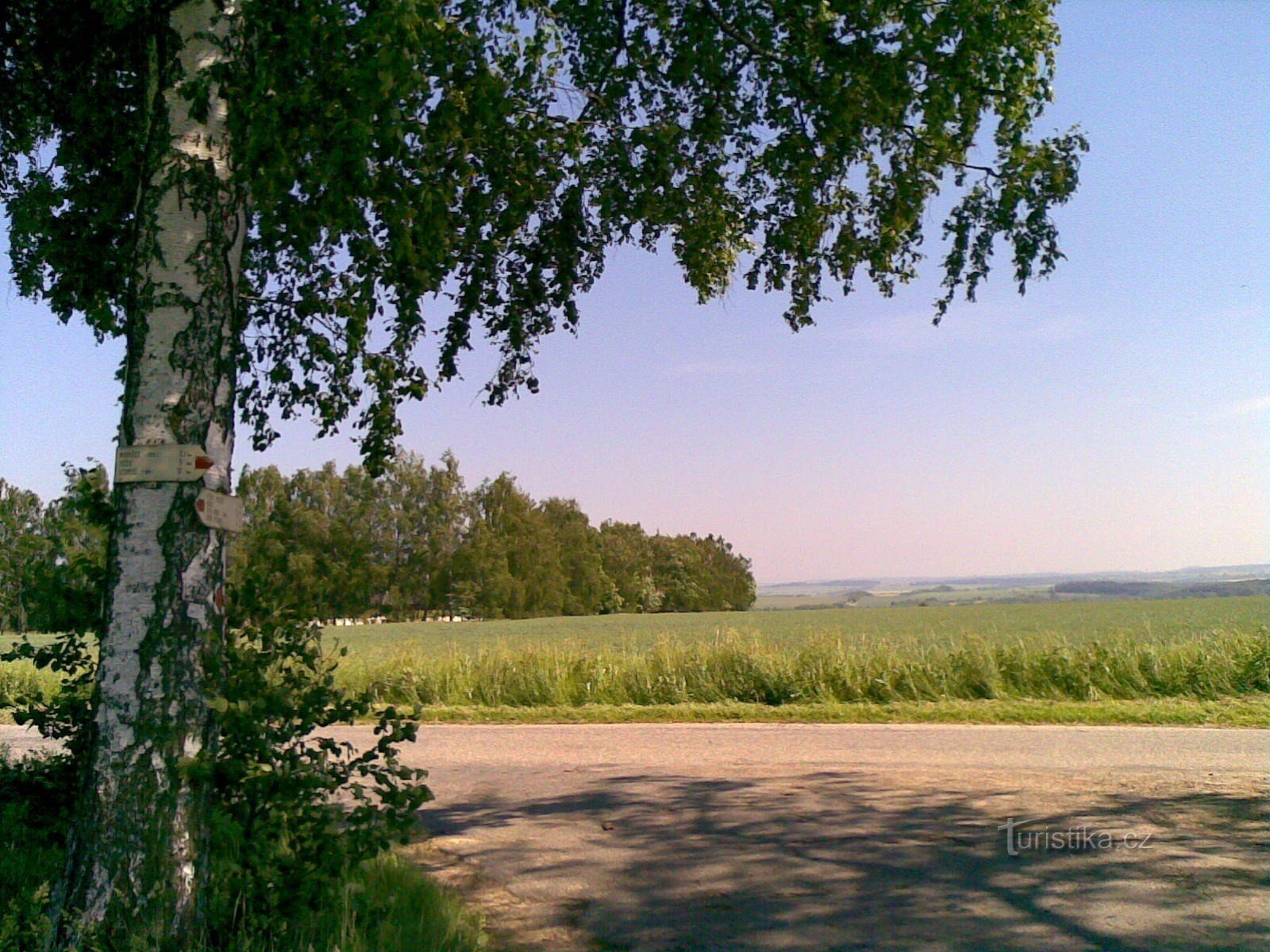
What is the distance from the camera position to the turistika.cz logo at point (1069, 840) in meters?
6.32

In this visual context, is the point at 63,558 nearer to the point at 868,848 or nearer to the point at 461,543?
the point at 868,848

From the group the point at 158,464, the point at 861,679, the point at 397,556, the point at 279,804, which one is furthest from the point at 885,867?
the point at 397,556

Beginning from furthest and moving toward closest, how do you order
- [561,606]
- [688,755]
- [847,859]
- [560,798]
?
[561,606], [688,755], [560,798], [847,859]

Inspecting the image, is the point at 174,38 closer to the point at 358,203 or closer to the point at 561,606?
the point at 358,203

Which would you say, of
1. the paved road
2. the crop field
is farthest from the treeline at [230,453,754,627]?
the paved road

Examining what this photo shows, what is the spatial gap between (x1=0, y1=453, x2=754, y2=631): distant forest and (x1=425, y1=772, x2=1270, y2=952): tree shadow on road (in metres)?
2.24

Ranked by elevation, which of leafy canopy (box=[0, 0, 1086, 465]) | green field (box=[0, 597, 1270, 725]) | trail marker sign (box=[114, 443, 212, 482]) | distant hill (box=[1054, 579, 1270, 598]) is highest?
leafy canopy (box=[0, 0, 1086, 465])

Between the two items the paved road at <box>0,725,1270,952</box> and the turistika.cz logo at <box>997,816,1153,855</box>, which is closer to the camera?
the paved road at <box>0,725,1270,952</box>

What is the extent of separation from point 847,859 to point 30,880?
4510 mm

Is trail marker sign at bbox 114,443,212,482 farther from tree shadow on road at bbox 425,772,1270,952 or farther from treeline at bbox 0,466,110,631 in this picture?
tree shadow on road at bbox 425,772,1270,952

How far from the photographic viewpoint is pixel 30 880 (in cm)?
504

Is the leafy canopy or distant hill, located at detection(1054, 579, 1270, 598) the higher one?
the leafy canopy

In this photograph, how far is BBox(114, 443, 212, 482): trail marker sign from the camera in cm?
429

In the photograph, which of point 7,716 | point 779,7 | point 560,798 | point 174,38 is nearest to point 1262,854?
point 560,798
